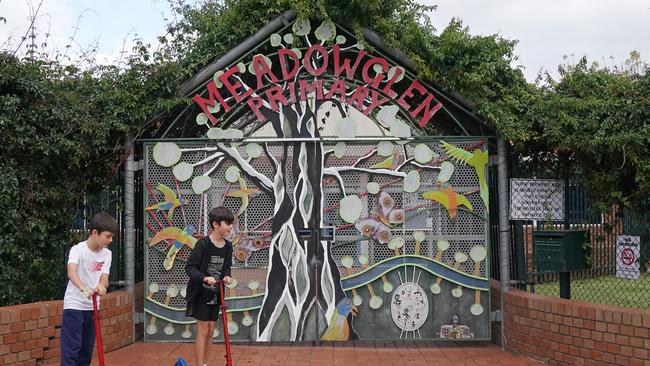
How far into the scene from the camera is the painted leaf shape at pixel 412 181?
26.0 feet

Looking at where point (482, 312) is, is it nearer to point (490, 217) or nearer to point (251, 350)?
point (490, 217)

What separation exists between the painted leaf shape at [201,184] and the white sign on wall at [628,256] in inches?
178

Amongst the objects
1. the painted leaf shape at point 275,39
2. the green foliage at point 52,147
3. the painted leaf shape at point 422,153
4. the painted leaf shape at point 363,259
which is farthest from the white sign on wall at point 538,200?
the green foliage at point 52,147

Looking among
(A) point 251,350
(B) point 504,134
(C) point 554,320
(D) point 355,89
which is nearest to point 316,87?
(D) point 355,89

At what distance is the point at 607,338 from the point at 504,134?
2.34 metres

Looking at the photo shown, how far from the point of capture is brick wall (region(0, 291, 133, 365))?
6.46 meters

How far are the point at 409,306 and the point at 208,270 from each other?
2.74 m

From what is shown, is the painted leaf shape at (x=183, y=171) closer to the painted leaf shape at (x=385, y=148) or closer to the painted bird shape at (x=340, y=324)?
the painted leaf shape at (x=385, y=148)

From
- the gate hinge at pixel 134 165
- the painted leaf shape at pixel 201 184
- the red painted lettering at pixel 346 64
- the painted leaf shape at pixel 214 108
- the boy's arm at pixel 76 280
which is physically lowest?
the boy's arm at pixel 76 280

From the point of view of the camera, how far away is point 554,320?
7059 mm

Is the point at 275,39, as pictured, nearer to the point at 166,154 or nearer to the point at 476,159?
the point at 166,154

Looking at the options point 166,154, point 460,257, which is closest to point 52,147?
point 166,154

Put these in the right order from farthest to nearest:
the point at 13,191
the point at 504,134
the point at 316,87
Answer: the point at 316,87 < the point at 504,134 < the point at 13,191

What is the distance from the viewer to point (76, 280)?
5.24 m
